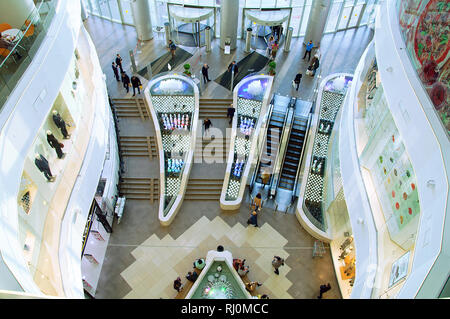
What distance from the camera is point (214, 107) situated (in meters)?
15.8

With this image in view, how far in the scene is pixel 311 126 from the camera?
14.5m

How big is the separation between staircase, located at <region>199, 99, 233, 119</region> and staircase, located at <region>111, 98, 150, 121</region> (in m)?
2.80

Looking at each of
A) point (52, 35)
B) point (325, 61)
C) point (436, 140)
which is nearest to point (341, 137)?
point (436, 140)

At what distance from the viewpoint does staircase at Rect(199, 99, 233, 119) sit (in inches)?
621

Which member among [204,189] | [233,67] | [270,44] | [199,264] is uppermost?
[270,44]

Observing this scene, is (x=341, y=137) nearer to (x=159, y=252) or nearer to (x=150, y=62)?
(x=159, y=252)

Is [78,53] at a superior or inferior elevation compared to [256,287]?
superior

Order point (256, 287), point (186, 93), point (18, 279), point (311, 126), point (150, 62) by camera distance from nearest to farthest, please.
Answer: point (18, 279) < point (256, 287) < point (311, 126) < point (186, 93) < point (150, 62)

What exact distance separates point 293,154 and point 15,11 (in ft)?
38.1

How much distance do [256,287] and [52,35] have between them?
1056 cm

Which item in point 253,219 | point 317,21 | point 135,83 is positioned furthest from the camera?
point 317,21

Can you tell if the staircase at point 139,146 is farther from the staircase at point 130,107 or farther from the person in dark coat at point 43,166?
the person in dark coat at point 43,166

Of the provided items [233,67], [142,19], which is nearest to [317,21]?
[233,67]

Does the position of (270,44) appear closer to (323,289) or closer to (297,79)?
(297,79)
